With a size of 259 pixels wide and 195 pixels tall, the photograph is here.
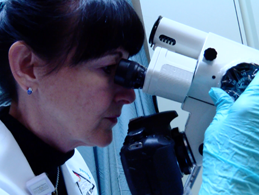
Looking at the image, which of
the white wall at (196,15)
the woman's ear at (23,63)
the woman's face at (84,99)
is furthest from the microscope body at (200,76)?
the white wall at (196,15)

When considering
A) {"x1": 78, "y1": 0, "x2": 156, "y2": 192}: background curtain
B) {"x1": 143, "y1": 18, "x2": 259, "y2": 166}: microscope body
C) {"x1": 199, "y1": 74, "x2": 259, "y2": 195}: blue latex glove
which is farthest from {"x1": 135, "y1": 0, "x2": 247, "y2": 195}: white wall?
{"x1": 199, "y1": 74, "x2": 259, "y2": 195}: blue latex glove

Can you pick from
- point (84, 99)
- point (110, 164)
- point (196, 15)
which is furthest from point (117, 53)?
point (196, 15)

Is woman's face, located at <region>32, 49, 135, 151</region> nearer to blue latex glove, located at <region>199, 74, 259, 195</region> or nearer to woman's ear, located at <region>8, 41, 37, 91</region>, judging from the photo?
woman's ear, located at <region>8, 41, 37, 91</region>

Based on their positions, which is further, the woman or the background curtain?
the background curtain

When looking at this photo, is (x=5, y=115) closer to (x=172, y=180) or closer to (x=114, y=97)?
(x=114, y=97)

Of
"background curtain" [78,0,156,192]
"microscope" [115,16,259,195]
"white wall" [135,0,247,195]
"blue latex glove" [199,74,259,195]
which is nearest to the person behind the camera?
"blue latex glove" [199,74,259,195]

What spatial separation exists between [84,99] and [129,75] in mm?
136

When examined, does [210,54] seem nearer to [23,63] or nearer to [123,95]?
[123,95]

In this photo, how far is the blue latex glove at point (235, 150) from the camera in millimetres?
466

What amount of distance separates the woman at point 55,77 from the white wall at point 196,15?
67 centimetres

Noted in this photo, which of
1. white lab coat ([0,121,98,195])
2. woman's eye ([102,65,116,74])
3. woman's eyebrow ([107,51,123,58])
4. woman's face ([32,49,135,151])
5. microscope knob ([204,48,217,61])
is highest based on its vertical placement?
microscope knob ([204,48,217,61])

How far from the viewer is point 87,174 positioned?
0.94 metres

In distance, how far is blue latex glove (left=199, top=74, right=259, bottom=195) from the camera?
1.53 ft

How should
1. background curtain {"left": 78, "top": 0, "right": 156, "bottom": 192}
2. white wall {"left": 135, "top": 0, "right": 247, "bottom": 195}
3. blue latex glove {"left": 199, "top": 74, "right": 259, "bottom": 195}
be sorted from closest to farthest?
blue latex glove {"left": 199, "top": 74, "right": 259, "bottom": 195}
background curtain {"left": 78, "top": 0, "right": 156, "bottom": 192}
white wall {"left": 135, "top": 0, "right": 247, "bottom": 195}
